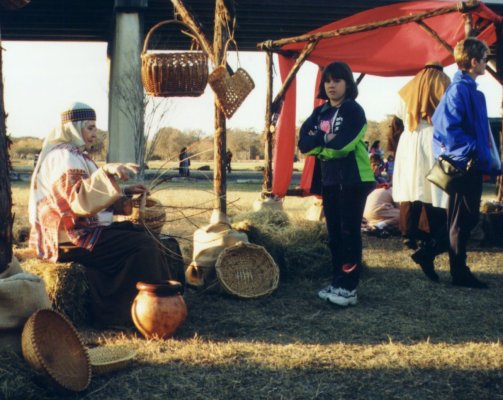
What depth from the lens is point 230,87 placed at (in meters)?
5.35

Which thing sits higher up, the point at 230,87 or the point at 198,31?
the point at 198,31

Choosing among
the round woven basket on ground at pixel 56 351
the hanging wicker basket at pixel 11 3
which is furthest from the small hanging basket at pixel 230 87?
the round woven basket on ground at pixel 56 351

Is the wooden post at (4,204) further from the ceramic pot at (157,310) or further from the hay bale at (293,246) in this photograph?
the hay bale at (293,246)

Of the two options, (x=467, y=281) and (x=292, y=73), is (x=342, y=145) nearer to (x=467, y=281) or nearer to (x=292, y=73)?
(x=467, y=281)

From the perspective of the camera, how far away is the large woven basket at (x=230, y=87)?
529 cm

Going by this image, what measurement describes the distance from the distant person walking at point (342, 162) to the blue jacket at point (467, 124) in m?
0.84

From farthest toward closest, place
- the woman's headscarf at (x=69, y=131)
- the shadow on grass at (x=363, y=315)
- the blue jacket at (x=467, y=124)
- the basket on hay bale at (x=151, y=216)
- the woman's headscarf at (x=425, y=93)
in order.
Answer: the woman's headscarf at (x=425, y=93) < the blue jacket at (x=467, y=124) < the basket on hay bale at (x=151, y=216) < the woman's headscarf at (x=69, y=131) < the shadow on grass at (x=363, y=315)

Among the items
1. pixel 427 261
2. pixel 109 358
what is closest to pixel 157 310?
pixel 109 358

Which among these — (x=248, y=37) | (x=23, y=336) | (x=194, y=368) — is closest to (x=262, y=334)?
(x=194, y=368)

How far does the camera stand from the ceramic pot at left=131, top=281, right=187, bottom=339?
Result: 12.3 ft

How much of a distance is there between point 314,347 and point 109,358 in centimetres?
112

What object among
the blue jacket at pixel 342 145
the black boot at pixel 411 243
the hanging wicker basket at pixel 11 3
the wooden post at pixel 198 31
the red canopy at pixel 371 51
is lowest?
the black boot at pixel 411 243

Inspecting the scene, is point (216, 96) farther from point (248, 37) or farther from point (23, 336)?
point (248, 37)

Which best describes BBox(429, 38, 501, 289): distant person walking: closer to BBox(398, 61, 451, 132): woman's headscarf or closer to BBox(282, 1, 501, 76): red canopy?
BBox(398, 61, 451, 132): woman's headscarf
